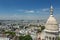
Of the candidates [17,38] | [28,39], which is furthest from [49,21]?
[17,38]

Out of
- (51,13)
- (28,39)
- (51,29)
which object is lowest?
(28,39)

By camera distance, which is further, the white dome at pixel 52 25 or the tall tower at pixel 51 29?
the white dome at pixel 52 25

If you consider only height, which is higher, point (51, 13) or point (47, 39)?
point (51, 13)

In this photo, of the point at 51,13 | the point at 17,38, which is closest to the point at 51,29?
the point at 51,13

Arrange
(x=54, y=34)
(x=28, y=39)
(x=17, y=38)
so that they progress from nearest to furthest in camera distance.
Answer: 1. (x=54, y=34)
2. (x=28, y=39)
3. (x=17, y=38)

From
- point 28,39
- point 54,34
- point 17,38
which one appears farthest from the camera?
point 17,38

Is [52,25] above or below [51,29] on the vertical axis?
above

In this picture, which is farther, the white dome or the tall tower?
the white dome

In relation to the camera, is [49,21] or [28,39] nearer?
[49,21]

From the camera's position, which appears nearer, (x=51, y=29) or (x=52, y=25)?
(x=51, y=29)

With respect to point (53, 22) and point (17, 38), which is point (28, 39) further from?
point (53, 22)
